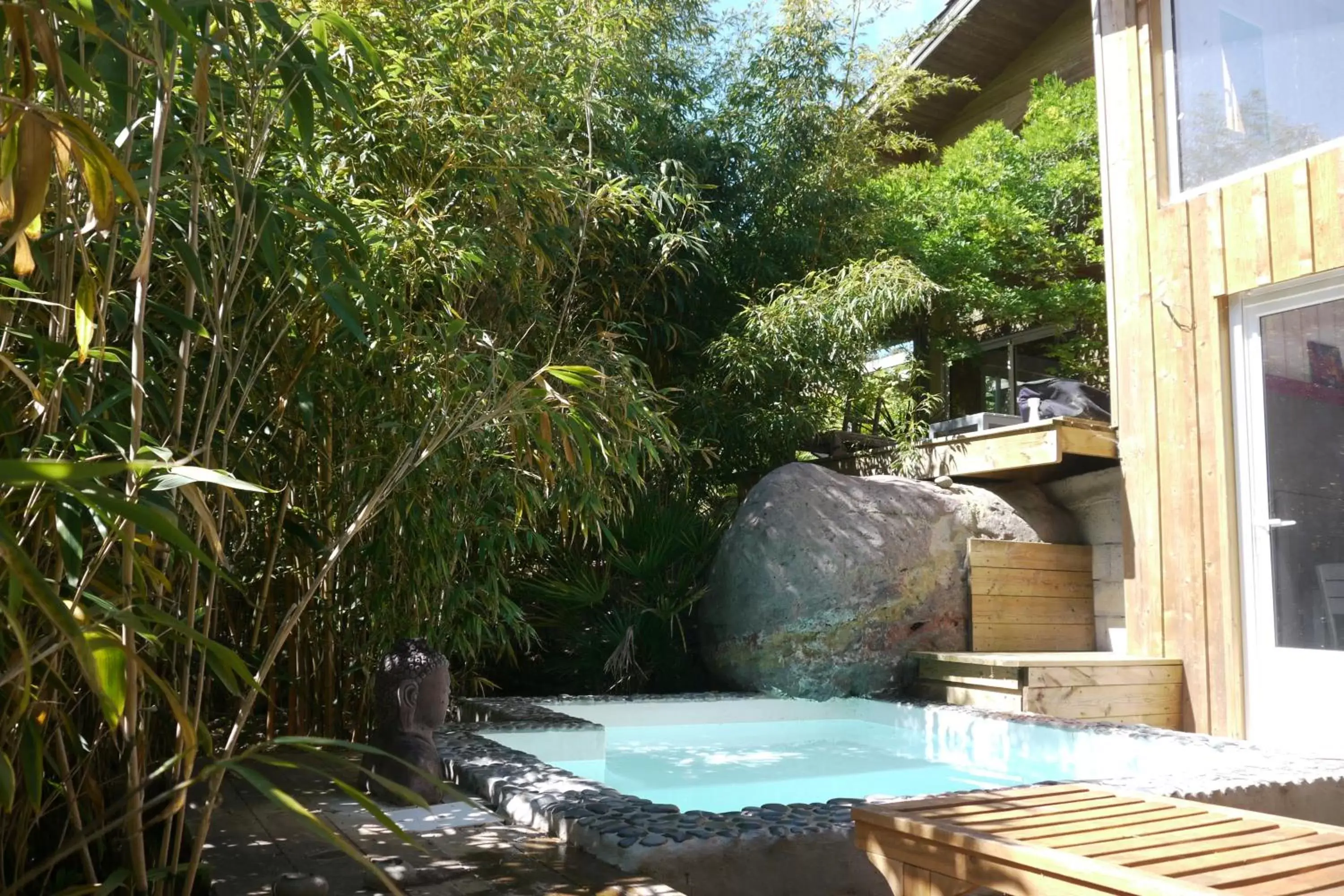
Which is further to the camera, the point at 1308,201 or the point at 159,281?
the point at 1308,201

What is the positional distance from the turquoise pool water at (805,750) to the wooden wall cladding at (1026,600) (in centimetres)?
100

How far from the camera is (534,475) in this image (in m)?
4.23

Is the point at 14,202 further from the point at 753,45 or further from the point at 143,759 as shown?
the point at 753,45

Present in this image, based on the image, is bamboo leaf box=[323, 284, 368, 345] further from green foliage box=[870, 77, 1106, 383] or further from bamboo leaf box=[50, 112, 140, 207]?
green foliage box=[870, 77, 1106, 383]

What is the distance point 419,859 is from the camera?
2.66 metres

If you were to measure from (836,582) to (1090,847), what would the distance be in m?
4.18

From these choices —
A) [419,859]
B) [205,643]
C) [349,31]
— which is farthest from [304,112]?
[419,859]

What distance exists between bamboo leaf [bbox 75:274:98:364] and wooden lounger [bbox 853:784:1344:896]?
1.87 metres

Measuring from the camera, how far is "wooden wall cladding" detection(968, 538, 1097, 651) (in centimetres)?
657

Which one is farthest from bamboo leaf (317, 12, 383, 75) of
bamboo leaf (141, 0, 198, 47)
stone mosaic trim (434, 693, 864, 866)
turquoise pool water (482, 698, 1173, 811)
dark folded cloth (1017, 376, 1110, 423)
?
dark folded cloth (1017, 376, 1110, 423)

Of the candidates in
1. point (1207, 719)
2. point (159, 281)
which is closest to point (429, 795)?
point (159, 281)

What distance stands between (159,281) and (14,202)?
5.76ft

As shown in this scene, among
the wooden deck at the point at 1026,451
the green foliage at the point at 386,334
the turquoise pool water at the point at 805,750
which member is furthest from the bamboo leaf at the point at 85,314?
the wooden deck at the point at 1026,451

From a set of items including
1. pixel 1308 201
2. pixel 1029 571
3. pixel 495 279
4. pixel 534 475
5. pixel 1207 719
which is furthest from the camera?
pixel 1029 571
